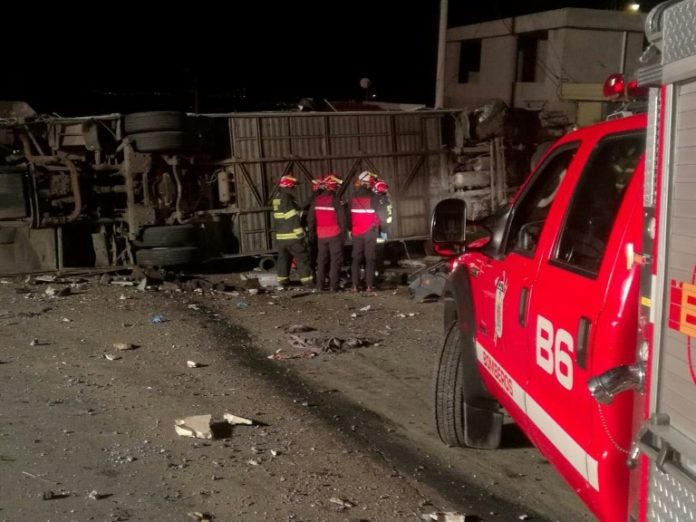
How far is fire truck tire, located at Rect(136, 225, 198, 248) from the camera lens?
11867 mm

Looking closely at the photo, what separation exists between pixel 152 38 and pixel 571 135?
2632 cm

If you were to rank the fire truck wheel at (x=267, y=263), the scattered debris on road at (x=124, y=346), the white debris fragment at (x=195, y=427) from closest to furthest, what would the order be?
1. the white debris fragment at (x=195, y=427)
2. the scattered debris on road at (x=124, y=346)
3. the fire truck wheel at (x=267, y=263)

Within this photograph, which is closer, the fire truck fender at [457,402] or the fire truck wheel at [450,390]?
the fire truck fender at [457,402]

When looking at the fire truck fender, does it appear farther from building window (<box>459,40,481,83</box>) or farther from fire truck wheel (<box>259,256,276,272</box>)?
building window (<box>459,40,481,83</box>)

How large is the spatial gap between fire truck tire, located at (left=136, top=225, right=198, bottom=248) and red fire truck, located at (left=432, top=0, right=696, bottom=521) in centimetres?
870

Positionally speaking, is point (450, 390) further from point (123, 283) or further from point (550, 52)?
point (550, 52)

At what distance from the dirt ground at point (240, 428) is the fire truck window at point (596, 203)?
160 cm

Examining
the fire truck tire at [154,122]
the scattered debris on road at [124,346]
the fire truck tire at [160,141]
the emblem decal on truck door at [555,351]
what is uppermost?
the fire truck tire at [154,122]

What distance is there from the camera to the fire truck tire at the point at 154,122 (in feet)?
39.3

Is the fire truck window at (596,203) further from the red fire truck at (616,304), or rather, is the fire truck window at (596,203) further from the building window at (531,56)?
the building window at (531,56)

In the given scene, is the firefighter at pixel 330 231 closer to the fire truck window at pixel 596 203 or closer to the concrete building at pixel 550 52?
the fire truck window at pixel 596 203

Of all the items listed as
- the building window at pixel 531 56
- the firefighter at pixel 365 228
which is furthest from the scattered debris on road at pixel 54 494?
the building window at pixel 531 56

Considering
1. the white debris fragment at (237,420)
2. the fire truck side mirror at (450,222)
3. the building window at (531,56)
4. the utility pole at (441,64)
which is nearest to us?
the fire truck side mirror at (450,222)

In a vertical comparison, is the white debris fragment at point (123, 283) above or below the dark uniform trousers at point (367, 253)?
below
